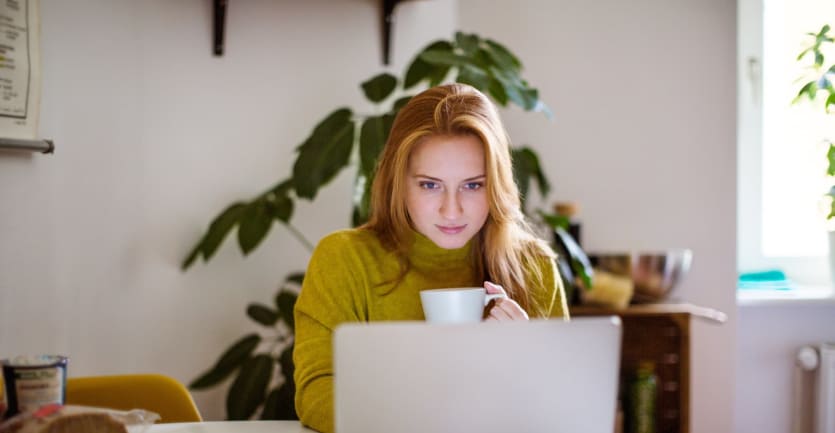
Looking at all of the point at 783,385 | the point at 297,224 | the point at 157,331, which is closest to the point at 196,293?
the point at 157,331

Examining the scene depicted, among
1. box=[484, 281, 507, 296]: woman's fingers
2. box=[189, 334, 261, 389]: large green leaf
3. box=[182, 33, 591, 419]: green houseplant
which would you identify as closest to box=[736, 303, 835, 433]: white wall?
box=[182, 33, 591, 419]: green houseplant

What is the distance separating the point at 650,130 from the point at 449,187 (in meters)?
1.66

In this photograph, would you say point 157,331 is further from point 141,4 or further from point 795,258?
point 795,258

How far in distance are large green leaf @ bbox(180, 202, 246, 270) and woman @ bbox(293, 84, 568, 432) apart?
73 centimetres

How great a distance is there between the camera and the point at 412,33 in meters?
2.64

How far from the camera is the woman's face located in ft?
4.44

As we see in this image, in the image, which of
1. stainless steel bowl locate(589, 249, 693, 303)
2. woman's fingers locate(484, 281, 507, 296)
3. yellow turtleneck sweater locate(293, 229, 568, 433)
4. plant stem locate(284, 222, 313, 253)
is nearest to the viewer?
woman's fingers locate(484, 281, 507, 296)

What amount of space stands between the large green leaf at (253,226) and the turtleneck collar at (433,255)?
78cm

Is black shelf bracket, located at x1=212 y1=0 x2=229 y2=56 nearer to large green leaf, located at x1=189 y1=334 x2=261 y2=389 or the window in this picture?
large green leaf, located at x1=189 y1=334 x2=261 y2=389

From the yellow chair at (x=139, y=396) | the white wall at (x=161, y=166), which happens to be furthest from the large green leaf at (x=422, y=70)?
the yellow chair at (x=139, y=396)

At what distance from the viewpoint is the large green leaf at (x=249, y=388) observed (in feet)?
6.93

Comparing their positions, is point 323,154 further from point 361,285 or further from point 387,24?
point 361,285

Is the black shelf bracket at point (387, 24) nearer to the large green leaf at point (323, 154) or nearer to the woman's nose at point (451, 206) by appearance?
the large green leaf at point (323, 154)

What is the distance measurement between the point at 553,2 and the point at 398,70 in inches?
23.4
